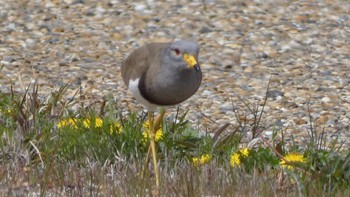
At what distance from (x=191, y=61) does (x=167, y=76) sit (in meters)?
0.23

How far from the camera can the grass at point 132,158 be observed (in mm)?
5445

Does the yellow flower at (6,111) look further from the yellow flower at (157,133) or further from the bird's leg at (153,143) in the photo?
the bird's leg at (153,143)

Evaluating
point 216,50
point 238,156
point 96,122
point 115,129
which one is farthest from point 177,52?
point 216,50

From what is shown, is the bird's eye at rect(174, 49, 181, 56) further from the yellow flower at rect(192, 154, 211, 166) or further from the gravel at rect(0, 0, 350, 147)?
the gravel at rect(0, 0, 350, 147)

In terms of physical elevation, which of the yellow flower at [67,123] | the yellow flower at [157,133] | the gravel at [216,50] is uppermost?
the yellow flower at [67,123]

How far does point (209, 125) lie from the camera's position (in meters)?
7.55

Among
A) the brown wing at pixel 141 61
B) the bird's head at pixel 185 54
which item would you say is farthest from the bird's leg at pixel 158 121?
the bird's head at pixel 185 54

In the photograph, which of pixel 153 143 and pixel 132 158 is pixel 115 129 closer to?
pixel 132 158

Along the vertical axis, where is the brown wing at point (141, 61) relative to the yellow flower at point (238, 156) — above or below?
above

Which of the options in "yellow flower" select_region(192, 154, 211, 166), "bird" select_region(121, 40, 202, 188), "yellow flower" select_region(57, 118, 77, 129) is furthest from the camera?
"yellow flower" select_region(57, 118, 77, 129)

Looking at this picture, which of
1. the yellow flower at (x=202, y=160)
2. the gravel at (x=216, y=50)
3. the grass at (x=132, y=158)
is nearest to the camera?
the grass at (x=132, y=158)

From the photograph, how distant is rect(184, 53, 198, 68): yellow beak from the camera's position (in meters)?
5.78

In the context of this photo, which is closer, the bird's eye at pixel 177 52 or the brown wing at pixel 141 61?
the bird's eye at pixel 177 52

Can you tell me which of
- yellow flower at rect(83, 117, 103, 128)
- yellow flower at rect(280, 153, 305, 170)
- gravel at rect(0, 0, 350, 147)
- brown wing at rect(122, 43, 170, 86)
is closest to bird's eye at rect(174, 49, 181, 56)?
brown wing at rect(122, 43, 170, 86)
